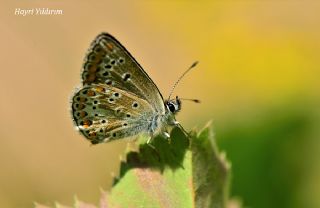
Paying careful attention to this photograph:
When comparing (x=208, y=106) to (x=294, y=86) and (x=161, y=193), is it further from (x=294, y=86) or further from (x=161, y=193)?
(x=161, y=193)

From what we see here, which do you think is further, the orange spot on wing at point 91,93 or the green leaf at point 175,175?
the orange spot on wing at point 91,93

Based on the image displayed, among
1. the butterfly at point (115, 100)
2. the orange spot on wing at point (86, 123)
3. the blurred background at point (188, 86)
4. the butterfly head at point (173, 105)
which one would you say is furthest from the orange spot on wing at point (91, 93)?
the blurred background at point (188, 86)

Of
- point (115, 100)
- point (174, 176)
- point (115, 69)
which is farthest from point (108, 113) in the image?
point (174, 176)

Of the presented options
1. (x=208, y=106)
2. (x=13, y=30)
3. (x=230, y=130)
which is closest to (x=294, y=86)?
(x=208, y=106)

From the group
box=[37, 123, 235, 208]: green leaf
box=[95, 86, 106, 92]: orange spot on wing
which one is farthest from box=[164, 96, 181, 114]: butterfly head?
box=[37, 123, 235, 208]: green leaf

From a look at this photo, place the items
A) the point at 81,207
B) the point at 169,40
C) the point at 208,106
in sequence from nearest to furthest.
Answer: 1. the point at 81,207
2. the point at 208,106
3. the point at 169,40

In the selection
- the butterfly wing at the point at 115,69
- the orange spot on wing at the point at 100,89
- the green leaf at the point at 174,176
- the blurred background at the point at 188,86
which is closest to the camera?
the green leaf at the point at 174,176

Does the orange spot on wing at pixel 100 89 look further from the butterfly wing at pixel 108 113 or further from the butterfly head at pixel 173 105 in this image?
the butterfly head at pixel 173 105

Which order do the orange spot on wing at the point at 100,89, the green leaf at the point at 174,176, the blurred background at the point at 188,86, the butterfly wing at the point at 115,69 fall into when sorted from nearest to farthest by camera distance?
1. the green leaf at the point at 174,176
2. the butterfly wing at the point at 115,69
3. the orange spot on wing at the point at 100,89
4. the blurred background at the point at 188,86

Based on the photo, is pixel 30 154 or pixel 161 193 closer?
pixel 161 193
